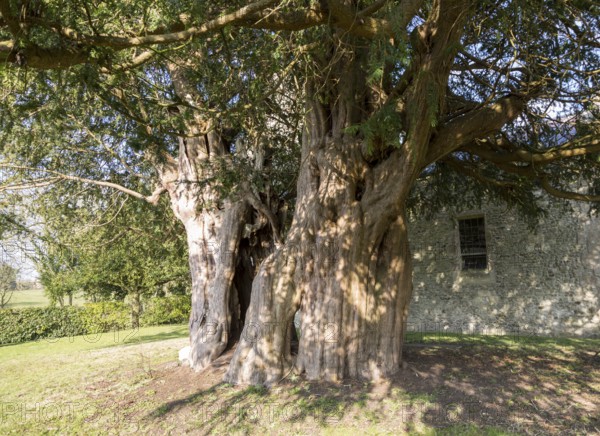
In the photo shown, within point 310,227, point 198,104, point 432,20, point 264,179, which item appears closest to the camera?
point 432,20

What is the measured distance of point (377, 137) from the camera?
5.96m

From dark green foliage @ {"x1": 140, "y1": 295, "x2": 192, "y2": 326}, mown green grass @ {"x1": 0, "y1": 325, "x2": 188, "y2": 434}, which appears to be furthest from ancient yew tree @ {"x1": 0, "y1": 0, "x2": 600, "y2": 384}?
dark green foliage @ {"x1": 140, "y1": 295, "x2": 192, "y2": 326}

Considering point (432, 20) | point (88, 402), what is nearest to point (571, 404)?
point (432, 20)

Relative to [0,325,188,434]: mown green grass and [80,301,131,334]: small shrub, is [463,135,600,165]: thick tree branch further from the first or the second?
[80,301,131,334]: small shrub

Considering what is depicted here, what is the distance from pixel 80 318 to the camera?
18078 mm

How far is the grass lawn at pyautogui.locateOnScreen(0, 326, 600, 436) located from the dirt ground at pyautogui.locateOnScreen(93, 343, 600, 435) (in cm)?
1

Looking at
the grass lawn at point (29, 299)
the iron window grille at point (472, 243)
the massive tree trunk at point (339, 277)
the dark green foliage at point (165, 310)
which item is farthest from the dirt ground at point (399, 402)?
the grass lawn at point (29, 299)

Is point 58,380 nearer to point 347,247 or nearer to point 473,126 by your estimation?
point 347,247

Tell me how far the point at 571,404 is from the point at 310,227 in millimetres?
3660

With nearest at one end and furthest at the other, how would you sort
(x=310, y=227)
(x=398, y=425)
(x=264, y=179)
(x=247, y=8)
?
1. (x=247, y=8)
2. (x=398, y=425)
3. (x=310, y=227)
4. (x=264, y=179)

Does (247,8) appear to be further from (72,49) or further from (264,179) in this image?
(264,179)

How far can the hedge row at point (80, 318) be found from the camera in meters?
16.6

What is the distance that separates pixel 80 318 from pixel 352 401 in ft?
52.2

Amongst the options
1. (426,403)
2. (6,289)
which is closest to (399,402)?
→ (426,403)
